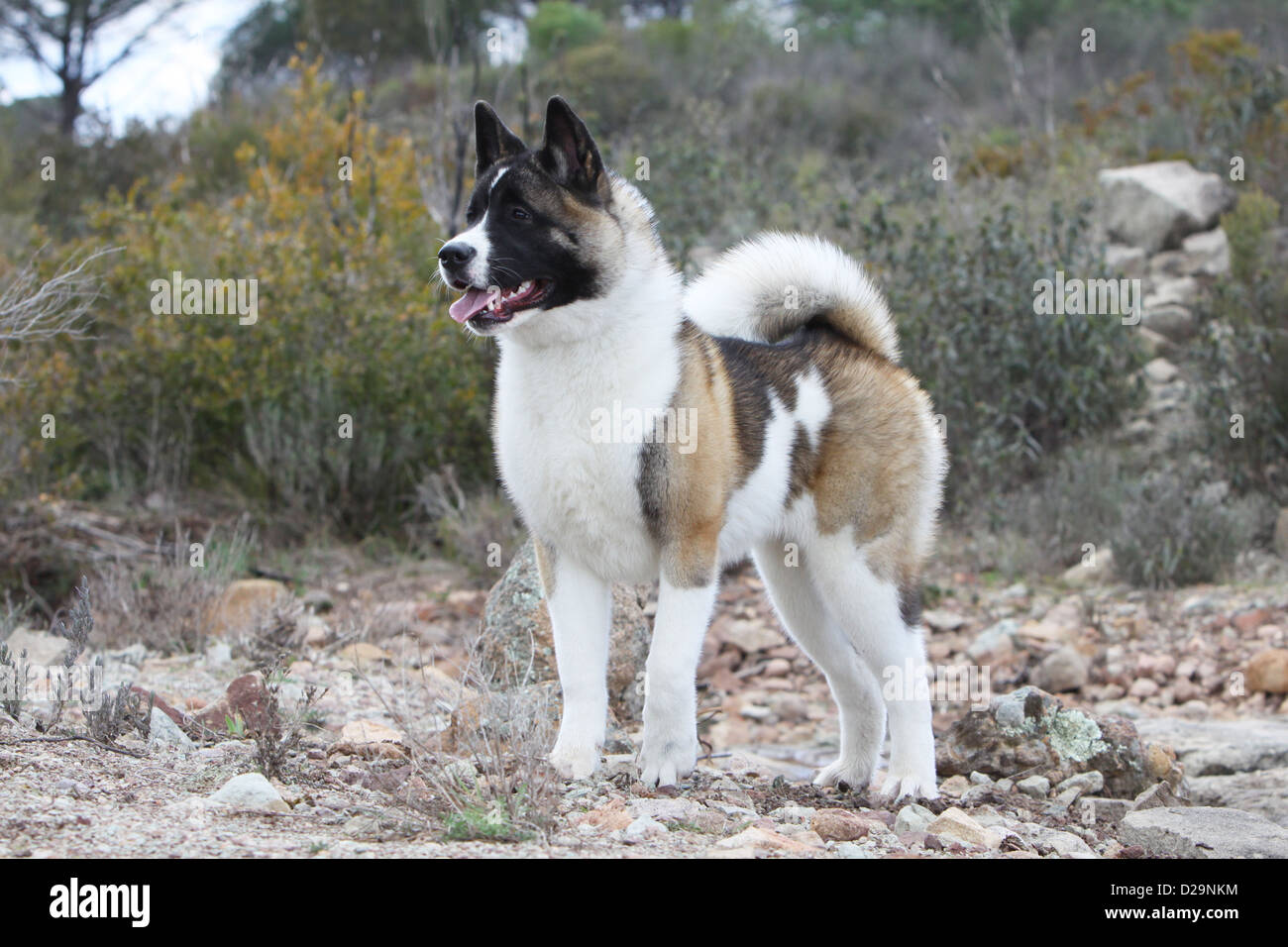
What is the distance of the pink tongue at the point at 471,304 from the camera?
3918 millimetres

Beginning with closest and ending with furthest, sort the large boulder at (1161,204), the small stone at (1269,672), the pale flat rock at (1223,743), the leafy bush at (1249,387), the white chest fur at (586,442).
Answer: the white chest fur at (586,442) → the pale flat rock at (1223,743) → the small stone at (1269,672) → the leafy bush at (1249,387) → the large boulder at (1161,204)

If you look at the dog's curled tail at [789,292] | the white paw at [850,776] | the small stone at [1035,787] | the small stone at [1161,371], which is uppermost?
the small stone at [1161,371]

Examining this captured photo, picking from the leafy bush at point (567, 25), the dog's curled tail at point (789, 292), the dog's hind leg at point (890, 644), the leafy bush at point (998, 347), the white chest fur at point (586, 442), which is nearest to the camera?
the white chest fur at point (586, 442)

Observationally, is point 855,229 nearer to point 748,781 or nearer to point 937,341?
point 937,341

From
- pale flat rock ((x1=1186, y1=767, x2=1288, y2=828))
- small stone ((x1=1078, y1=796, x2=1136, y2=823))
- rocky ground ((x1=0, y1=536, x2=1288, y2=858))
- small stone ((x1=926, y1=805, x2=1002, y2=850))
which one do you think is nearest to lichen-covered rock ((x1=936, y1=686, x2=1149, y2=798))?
rocky ground ((x1=0, y1=536, x2=1288, y2=858))

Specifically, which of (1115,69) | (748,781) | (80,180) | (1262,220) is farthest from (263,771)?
(1115,69)

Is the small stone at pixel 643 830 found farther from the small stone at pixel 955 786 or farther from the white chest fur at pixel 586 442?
the small stone at pixel 955 786

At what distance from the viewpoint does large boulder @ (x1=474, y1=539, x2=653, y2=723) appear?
5.33 meters

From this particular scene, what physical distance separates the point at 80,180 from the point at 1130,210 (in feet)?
34.2

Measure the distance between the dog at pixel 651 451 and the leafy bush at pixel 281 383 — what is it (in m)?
4.58

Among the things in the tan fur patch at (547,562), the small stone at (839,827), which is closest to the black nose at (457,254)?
the tan fur patch at (547,562)

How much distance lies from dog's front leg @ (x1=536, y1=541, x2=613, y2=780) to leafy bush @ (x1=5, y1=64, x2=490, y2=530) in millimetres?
4748

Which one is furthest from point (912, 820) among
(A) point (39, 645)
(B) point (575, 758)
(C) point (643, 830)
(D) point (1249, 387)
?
(D) point (1249, 387)

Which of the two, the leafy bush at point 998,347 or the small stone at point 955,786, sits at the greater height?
the leafy bush at point 998,347
